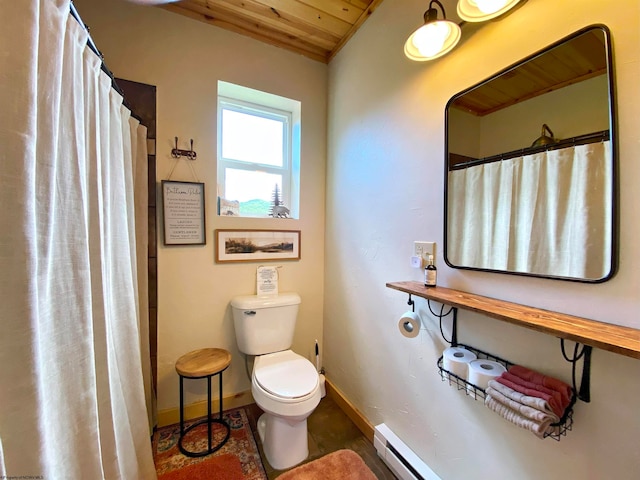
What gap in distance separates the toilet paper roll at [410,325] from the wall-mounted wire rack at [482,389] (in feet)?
0.49

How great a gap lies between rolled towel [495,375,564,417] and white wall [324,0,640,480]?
10 cm

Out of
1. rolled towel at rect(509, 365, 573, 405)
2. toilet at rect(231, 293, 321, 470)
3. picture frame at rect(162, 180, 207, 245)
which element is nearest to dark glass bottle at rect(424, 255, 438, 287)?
rolled towel at rect(509, 365, 573, 405)

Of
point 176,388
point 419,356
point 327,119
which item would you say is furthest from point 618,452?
point 327,119

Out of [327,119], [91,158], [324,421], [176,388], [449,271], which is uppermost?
[327,119]

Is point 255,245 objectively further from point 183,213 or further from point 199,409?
point 199,409

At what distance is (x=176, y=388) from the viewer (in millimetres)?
1709

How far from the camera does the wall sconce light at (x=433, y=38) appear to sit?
101 cm

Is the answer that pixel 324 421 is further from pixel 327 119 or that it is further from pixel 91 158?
pixel 327 119

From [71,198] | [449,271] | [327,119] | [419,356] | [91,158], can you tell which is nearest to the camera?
[71,198]


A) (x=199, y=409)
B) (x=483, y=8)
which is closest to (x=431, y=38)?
(x=483, y=8)

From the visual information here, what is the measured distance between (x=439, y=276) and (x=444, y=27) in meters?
1.00

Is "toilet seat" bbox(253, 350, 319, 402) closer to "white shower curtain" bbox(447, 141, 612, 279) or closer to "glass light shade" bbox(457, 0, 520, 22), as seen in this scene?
"white shower curtain" bbox(447, 141, 612, 279)

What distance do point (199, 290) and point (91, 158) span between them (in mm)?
1081

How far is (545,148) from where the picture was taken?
2.85 ft
